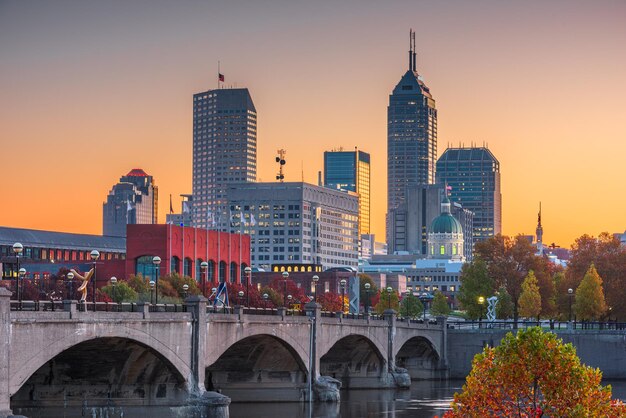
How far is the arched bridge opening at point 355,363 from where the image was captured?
12702 cm

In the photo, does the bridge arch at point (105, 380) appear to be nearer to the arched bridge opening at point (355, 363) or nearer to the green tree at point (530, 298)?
the arched bridge opening at point (355, 363)

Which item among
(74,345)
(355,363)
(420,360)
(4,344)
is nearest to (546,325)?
(420,360)

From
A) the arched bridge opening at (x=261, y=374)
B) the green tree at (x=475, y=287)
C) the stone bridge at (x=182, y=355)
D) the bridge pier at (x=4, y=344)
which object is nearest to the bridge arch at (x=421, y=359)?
the stone bridge at (x=182, y=355)

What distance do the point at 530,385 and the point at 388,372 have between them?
76.0m

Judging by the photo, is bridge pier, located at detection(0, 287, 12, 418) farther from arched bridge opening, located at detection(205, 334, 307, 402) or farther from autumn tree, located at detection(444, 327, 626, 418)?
arched bridge opening, located at detection(205, 334, 307, 402)

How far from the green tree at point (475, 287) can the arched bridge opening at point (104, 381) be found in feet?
346

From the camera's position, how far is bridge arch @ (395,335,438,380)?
149 metres

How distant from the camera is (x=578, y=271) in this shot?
198625mm

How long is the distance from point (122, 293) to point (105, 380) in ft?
230

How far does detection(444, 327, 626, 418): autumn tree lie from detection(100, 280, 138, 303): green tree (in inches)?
3952

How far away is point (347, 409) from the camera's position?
10844 cm

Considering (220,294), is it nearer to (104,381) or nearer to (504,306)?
(104,381)

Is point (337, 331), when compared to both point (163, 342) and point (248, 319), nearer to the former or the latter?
point (248, 319)

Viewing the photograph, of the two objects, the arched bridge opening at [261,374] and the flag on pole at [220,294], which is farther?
the arched bridge opening at [261,374]
